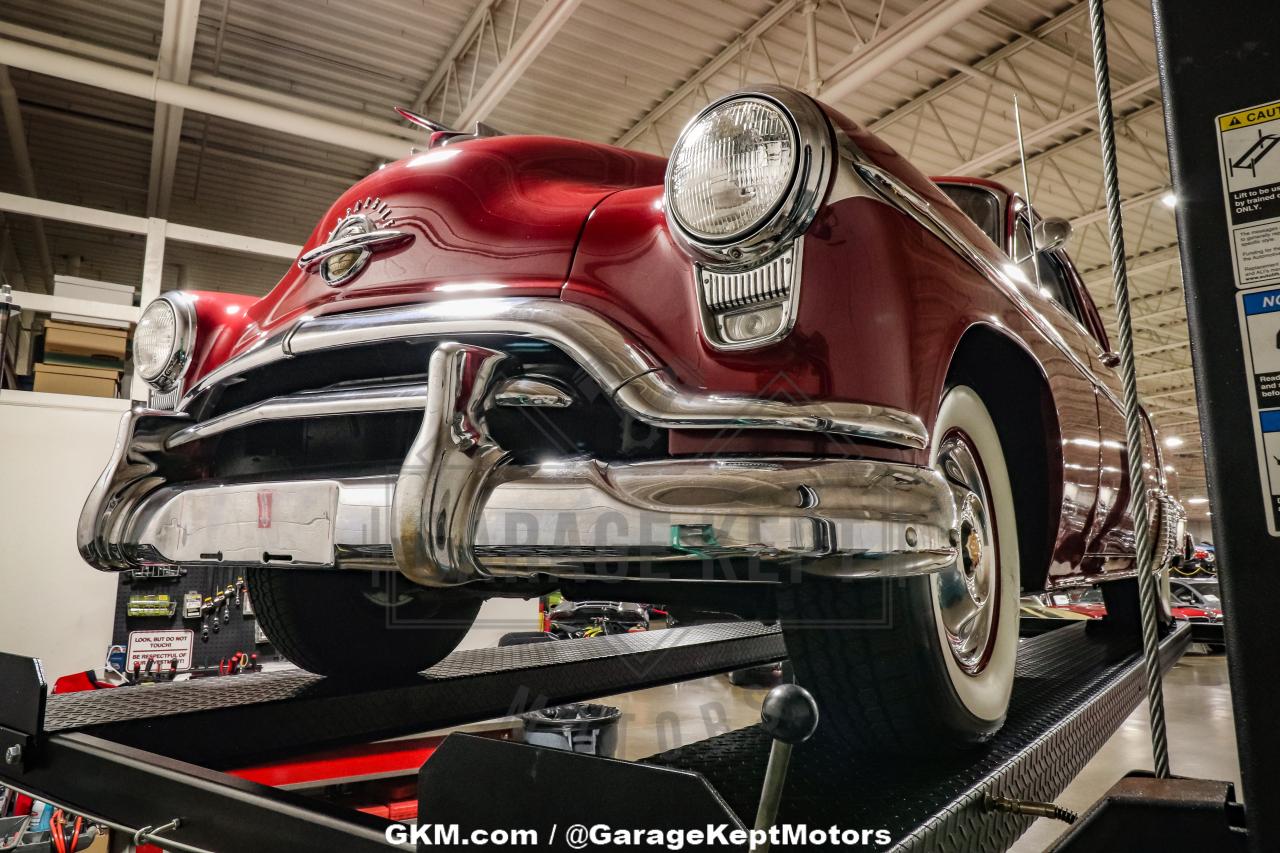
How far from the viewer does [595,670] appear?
7.32ft

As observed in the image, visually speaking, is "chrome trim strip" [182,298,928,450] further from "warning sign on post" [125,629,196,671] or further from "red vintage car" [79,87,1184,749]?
"warning sign on post" [125,629,196,671]

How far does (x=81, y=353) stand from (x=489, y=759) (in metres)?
5.93

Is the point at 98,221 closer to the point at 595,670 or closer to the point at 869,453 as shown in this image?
the point at 595,670

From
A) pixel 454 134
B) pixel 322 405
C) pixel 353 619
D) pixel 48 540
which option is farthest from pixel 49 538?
pixel 322 405

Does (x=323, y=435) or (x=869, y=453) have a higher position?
(x=323, y=435)

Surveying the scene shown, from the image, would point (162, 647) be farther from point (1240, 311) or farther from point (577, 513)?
point (1240, 311)

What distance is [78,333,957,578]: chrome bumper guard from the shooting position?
1.04m

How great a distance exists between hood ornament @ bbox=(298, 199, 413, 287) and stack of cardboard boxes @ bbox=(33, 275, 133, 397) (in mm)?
4854

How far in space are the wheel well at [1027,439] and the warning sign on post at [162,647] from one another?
4312 mm

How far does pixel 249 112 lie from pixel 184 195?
5024mm

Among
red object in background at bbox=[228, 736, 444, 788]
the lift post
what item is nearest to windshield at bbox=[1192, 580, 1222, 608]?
red object in background at bbox=[228, 736, 444, 788]

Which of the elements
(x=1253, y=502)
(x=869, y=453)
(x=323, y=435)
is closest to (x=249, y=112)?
(x=323, y=435)

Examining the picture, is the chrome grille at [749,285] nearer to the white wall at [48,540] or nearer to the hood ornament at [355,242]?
the hood ornament at [355,242]

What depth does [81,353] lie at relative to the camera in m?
5.56
